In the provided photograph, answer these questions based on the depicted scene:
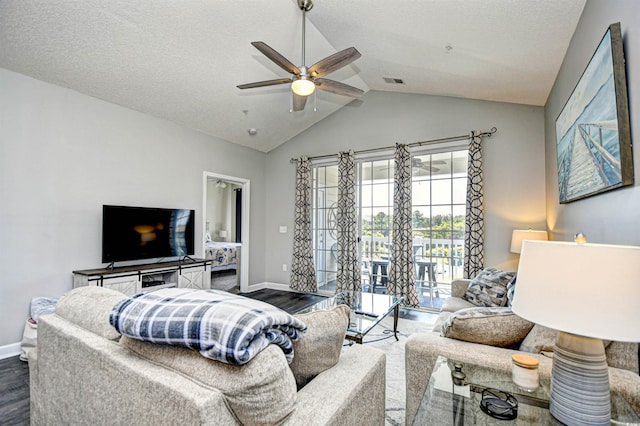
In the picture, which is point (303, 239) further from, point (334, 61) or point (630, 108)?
point (630, 108)

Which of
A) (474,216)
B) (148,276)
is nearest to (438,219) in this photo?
(474,216)

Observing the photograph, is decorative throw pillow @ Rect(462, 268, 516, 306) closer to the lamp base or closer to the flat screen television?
the lamp base

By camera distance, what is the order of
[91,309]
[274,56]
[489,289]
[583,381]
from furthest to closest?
[489,289] < [274,56] < [91,309] < [583,381]

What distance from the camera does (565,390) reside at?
3.23 ft

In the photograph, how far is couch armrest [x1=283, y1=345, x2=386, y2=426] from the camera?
968 millimetres

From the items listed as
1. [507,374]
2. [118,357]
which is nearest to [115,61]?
[118,357]

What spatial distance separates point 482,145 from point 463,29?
6.13 feet

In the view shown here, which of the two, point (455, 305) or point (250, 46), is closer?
point (455, 305)

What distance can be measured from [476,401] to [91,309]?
1.72 metres

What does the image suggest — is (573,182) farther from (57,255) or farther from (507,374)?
(57,255)

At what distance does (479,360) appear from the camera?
4.75 ft

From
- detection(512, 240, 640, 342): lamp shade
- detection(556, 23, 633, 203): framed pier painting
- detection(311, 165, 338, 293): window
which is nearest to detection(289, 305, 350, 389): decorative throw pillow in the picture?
detection(512, 240, 640, 342): lamp shade

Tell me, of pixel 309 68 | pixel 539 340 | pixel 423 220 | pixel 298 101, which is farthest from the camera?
pixel 423 220

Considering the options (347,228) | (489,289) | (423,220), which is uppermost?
(423,220)
